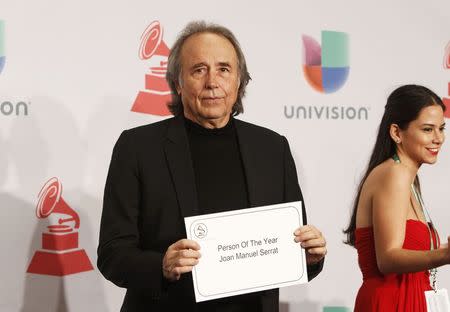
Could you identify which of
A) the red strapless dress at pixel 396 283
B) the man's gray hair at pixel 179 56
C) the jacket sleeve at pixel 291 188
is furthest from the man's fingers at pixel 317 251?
the red strapless dress at pixel 396 283

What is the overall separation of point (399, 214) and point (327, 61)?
1.30m

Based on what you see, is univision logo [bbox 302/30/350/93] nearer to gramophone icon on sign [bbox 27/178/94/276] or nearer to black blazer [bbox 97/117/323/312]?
gramophone icon on sign [bbox 27/178/94/276]

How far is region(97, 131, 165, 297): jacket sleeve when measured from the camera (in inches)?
73.2

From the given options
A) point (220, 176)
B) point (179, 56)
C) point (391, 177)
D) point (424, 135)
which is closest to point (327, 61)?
point (424, 135)

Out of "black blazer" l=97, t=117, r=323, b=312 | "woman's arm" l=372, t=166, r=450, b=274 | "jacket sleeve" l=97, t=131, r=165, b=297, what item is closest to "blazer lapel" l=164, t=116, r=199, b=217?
"black blazer" l=97, t=117, r=323, b=312

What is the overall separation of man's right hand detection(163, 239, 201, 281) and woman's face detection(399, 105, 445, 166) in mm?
1209

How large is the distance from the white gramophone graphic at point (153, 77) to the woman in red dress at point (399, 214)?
101cm

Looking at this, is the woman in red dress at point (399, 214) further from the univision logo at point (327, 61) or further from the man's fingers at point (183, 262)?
the man's fingers at point (183, 262)

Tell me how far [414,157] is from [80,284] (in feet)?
4.86

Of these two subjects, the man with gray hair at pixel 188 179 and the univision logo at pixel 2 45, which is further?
the univision logo at pixel 2 45

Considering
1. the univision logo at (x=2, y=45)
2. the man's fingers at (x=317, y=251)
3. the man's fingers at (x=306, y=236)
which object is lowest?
the man's fingers at (x=317, y=251)

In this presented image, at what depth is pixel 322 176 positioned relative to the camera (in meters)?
3.61

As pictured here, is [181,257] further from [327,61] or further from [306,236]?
[327,61]

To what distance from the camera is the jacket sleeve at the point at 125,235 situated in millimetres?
1859
